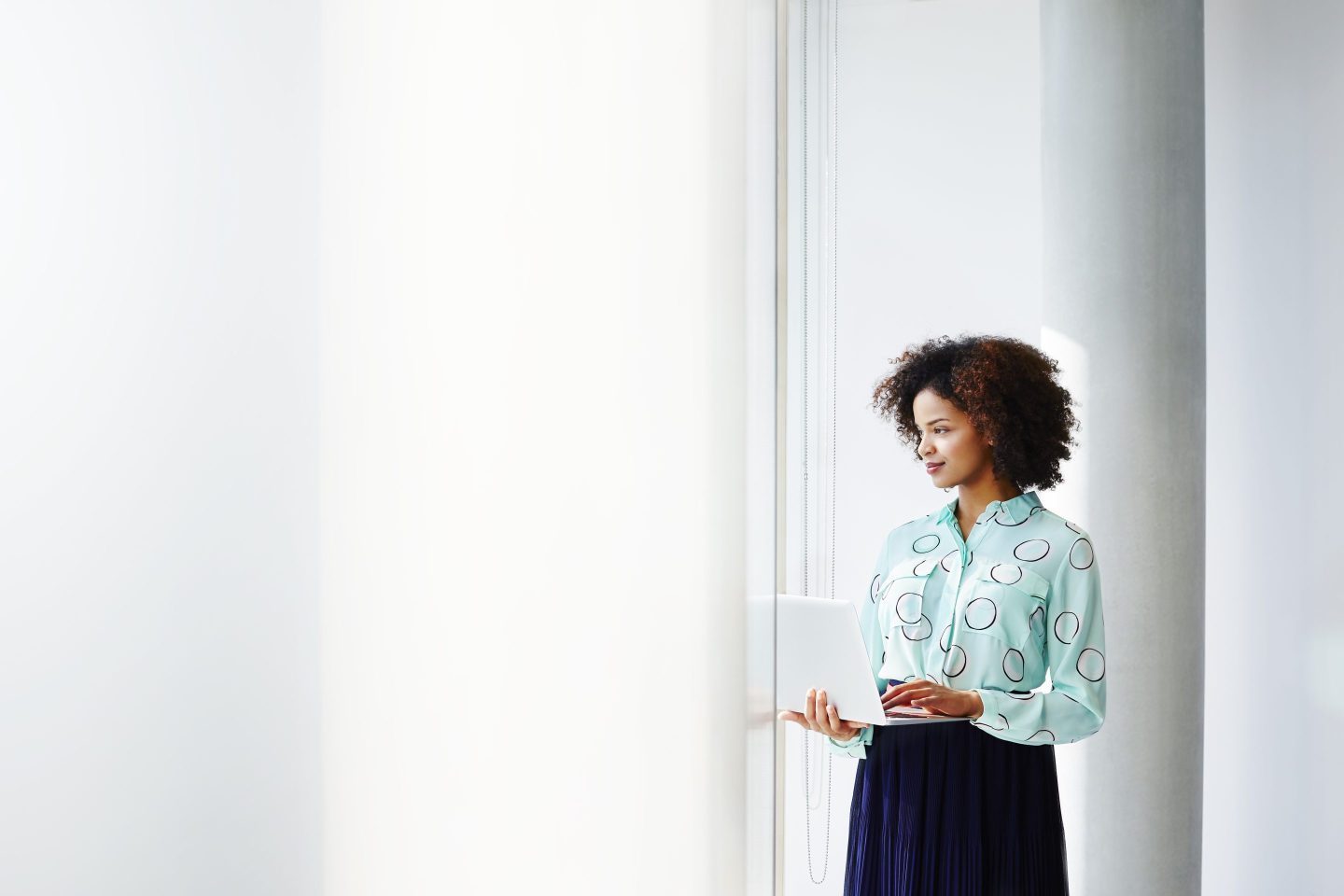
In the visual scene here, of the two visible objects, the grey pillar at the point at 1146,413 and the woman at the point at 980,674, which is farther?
the grey pillar at the point at 1146,413

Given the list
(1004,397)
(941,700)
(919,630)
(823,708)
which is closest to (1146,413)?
(1004,397)

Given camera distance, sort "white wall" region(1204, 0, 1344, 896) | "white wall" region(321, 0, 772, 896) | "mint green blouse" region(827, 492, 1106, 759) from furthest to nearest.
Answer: "white wall" region(1204, 0, 1344, 896) → "mint green blouse" region(827, 492, 1106, 759) → "white wall" region(321, 0, 772, 896)

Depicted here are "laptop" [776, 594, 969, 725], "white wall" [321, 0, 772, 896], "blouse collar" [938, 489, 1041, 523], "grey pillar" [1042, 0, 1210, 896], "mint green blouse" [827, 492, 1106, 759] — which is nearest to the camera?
"white wall" [321, 0, 772, 896]

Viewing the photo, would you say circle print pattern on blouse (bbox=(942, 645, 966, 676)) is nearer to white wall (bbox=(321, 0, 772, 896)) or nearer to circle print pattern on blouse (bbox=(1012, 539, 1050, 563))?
circle print pattern on blouse (bbox=(1012, 539, 1050, 563))

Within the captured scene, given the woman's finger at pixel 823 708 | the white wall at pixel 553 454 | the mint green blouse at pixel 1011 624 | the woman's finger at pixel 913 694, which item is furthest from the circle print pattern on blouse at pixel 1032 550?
the white wall at pixel 553 454

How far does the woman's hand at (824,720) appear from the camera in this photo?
110 centimetres

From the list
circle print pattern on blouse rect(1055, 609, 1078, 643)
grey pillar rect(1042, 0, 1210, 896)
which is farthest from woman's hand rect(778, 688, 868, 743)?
grey pillar rect(1042, 0, 1210, 896)

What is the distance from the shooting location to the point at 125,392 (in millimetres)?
368

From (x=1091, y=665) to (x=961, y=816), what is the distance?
0.79ft

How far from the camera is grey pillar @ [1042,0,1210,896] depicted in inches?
59.8

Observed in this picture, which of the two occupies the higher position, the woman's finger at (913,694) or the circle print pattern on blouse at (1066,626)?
the circle print pattern on blouse at (1066,626)

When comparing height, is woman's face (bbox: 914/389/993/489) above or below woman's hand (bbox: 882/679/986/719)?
above

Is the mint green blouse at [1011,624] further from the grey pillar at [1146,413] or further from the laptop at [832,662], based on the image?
the grey pillar at [1146,413]

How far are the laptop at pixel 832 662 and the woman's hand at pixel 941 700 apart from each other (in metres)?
0.01
